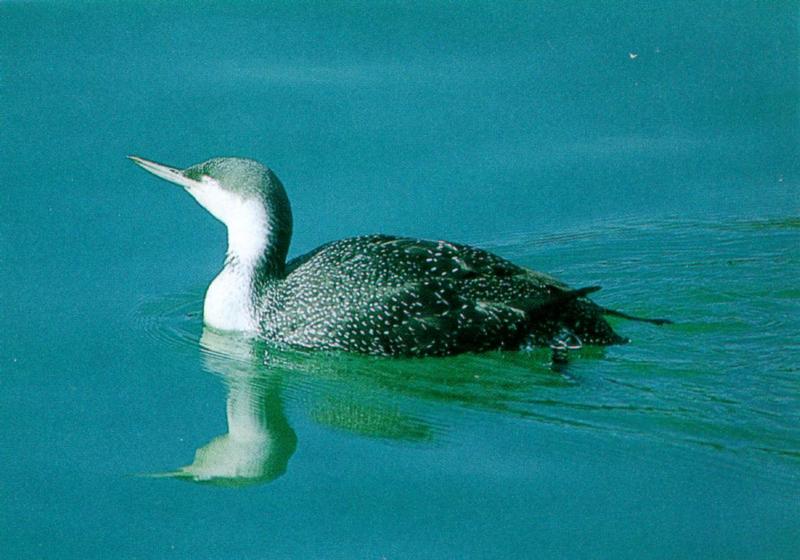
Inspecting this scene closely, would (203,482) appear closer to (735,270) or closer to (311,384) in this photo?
(311,384)

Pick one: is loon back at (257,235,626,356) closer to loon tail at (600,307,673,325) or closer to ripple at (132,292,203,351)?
loon tail at (600,307,673,325)

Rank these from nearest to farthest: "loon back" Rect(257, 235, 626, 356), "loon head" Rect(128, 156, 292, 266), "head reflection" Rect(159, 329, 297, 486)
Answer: "head reflection" Rect(159, 329, 297, 486)
"loon back" Rect(257, 235, 626, 356)
"loon head" Rect(128, 156, 292, 266)

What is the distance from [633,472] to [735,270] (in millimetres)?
2164

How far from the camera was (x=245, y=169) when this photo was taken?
712cm

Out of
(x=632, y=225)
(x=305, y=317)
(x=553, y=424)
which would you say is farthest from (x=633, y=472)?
(x=632, y=225)

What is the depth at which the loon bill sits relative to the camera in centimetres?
682

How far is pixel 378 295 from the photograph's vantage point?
6.86 meters

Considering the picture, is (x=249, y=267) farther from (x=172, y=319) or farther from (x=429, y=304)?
(x=429, y=304)

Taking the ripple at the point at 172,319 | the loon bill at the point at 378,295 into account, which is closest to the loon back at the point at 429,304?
the loon bill at the point at 378,295

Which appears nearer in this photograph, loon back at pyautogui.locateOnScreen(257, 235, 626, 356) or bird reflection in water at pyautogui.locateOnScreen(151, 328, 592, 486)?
bird reflection in water at pyautogui.locateOnScreen(151, 328, 592, 486)

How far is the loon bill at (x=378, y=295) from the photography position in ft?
22.4

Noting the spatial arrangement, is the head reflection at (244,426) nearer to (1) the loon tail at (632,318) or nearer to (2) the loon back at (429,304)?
(2) the loon back at (429,304)

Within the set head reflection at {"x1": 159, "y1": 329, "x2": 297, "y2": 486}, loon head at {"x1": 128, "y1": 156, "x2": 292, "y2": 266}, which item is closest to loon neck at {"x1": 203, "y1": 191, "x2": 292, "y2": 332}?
loon head at {"x1": 128, "y1": 156, "x2": 292, "y2": 266}

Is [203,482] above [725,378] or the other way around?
the other way around
